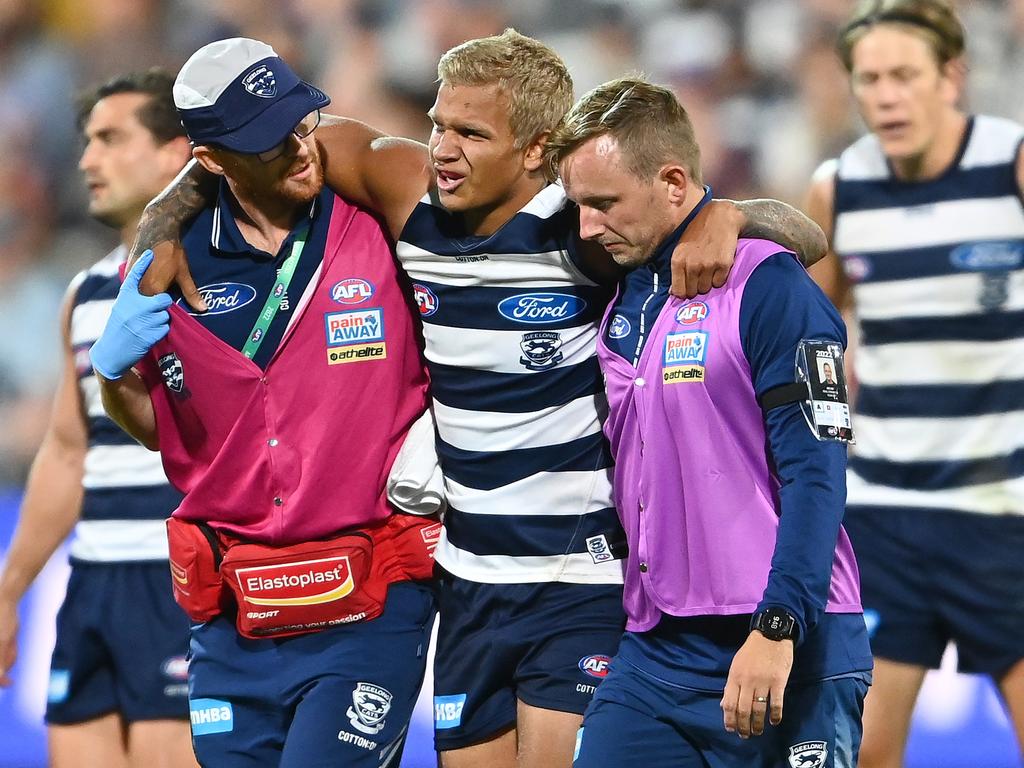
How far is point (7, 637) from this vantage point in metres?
5.29

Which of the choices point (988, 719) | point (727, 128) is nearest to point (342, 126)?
point (988, 719)

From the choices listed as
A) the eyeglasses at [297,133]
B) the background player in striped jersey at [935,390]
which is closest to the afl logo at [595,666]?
the eyeglasses at [297,133]

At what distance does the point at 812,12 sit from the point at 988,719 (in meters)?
4.29

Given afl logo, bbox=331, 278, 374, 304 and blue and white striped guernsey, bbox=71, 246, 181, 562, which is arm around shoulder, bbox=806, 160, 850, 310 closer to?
afl logo, bbox=331, 278, 374, 304

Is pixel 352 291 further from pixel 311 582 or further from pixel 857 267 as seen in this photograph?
pixel 857 267

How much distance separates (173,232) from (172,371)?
0.36 meters

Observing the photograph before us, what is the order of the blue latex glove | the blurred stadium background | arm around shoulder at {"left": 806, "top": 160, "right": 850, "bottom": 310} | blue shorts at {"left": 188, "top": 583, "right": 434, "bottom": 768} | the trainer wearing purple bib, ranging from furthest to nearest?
the blurred stadium background
arm around shoulder at {"left": 806, "top": 160, "right": 850, "bottom": 310}
the blue latex glove
blue shorts at {"left": 188, "top": 583, "right": 434, "bottom": 768}
the trainer wearing purple bib

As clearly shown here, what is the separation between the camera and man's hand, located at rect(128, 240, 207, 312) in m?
3.71

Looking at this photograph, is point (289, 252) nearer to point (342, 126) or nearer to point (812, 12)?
point (342, 126)

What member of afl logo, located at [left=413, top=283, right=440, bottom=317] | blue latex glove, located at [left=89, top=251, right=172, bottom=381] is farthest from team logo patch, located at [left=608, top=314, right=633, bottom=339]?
blue latex glove, located at [left=89, top=251, right=172, bottom=381]

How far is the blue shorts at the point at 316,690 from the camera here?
3535 mm

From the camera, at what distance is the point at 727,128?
8.51 metres

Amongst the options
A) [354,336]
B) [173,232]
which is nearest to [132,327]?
[173,232]

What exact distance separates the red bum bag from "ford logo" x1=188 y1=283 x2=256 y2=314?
580mm
